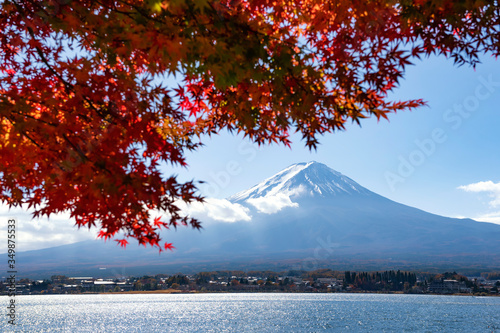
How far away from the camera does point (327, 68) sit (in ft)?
20.4

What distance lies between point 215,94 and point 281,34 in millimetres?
2023

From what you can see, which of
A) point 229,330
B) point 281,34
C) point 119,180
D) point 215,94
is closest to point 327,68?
point 281,34

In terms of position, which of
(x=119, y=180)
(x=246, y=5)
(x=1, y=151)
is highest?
(x=246, y=5)

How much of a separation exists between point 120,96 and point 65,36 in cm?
146

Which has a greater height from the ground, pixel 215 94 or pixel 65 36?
pixel 65 36

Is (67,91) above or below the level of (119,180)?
above

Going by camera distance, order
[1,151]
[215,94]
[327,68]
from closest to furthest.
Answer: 1. [1,151]
2. [327,68]
3. [215,94]

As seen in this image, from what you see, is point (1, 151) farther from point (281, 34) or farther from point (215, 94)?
point (281, 34)

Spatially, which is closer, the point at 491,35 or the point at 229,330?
the point at 491,35

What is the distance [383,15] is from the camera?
239 inches

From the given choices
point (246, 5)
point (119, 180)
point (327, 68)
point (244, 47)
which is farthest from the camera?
point (246, 5)

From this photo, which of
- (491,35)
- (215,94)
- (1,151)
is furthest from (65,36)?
(491,35)

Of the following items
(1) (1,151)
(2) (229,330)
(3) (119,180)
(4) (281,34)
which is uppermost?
(4) (281,34)

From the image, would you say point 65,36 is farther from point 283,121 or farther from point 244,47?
point 283,121
